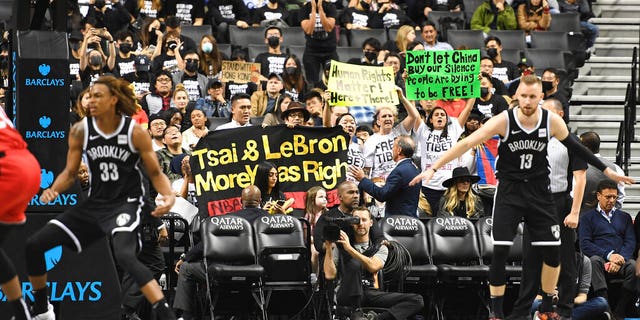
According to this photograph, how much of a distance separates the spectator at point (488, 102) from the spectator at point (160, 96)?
176 inches

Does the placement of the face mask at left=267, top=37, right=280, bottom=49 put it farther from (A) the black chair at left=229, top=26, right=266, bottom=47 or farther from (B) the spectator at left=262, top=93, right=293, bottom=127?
(B) the spectator at left=262, top=93, right=293, bottom=127

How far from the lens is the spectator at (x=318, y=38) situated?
21.3 metres

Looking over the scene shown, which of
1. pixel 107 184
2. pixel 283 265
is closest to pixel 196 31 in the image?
pixel 283 265

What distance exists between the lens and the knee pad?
1309cm

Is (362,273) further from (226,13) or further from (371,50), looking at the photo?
(226,13)

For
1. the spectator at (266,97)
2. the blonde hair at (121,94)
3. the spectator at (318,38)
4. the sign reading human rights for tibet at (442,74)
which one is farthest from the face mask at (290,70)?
the blonde hair at (121,94)

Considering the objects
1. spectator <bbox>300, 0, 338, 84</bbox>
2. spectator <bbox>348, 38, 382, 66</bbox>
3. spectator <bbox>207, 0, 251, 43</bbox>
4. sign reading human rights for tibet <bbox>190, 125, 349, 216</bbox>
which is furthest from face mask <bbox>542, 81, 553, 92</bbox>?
spectator <bbox>207, 0, 251, 43</bbox>

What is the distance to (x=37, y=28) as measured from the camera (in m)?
13.8

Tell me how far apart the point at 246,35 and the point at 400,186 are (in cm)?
728

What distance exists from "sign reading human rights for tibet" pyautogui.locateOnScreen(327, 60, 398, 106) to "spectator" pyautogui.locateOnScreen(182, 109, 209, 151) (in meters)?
1.82

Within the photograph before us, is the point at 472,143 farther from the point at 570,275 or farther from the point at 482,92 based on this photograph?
the point at 482,92

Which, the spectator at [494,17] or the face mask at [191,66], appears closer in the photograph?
the face mask at [191,66]

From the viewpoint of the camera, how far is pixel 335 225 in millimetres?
14633

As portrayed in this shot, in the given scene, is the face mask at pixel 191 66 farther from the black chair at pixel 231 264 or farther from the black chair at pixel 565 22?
the black chair at pixel 565 22
